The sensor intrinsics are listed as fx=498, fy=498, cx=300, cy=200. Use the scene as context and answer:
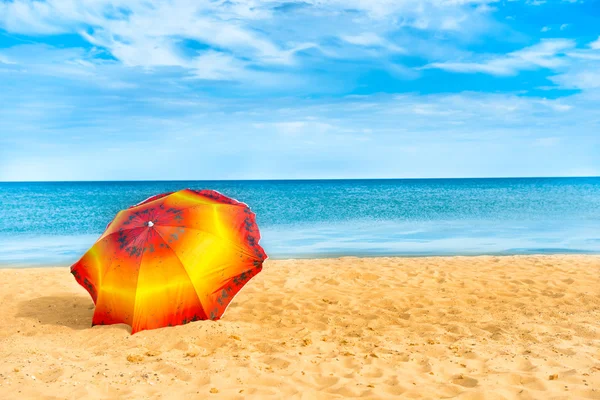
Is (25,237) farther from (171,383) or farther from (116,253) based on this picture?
(171,383)

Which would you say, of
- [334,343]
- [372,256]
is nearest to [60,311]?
[334,343]

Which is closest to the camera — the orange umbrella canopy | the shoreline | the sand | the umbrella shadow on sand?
the sand

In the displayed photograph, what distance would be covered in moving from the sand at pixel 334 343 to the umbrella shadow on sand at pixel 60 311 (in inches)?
1.2

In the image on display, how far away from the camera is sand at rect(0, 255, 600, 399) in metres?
4.79

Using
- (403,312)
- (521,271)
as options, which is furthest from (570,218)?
(403,312)

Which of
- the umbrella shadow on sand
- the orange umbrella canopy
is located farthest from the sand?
the orange umbrella canopy

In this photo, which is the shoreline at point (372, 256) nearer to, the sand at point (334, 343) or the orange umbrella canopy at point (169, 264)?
the sand at point (334, 343)

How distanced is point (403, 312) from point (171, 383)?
402 cm

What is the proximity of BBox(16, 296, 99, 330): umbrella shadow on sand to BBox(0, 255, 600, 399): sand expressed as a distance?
0.03m

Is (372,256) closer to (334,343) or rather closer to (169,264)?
(334,343)

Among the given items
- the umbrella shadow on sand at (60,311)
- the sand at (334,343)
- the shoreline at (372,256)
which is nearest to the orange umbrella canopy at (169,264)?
the sand at (334,343)

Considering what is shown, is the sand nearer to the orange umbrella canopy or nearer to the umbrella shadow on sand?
the umbrella shadow on sand

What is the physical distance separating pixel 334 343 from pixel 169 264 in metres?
2.36

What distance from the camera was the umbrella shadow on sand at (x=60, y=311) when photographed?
24.3ft
